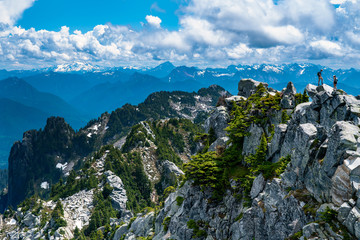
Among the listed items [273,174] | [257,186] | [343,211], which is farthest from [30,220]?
[343,211]

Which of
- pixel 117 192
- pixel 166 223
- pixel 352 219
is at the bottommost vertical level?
pixel 117 192

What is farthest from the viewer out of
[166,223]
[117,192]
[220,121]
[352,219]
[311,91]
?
[117,192]

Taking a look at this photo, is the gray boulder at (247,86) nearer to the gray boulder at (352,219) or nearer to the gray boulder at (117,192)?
the gray boulder at (352,219)

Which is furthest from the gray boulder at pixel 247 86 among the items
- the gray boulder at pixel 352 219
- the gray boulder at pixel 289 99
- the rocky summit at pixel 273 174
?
the gray boulder at pixel 352 219

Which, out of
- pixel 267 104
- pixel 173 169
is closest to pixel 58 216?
pixel 173 169

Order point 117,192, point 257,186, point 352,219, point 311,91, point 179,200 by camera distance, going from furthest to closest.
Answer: point 117,192 → point 179,200 → point 311,91 → point 257,186 → point 352,219

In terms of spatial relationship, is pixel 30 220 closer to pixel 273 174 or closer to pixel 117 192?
pixel 117 192

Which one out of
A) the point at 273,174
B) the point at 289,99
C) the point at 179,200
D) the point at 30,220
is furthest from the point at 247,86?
the point at 30,220

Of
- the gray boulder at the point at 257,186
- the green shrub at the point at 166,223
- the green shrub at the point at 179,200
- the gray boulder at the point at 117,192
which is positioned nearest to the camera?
the gray boulder at the point at 257,186

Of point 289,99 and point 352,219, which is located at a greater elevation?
point 289,99

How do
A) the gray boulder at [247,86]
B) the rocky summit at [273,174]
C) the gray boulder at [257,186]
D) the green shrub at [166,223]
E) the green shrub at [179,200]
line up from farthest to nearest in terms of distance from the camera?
1. the gray boulder at [247,86]
2. the green shrub at [179,200]
3. the green shrub at [166,223]
4. the gray boulder at [257,186]
5. the rocky summit at [273,174]

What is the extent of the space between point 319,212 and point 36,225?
98721 millimetres

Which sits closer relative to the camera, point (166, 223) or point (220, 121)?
point (166, 223)

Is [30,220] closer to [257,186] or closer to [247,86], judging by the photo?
[247,86]
